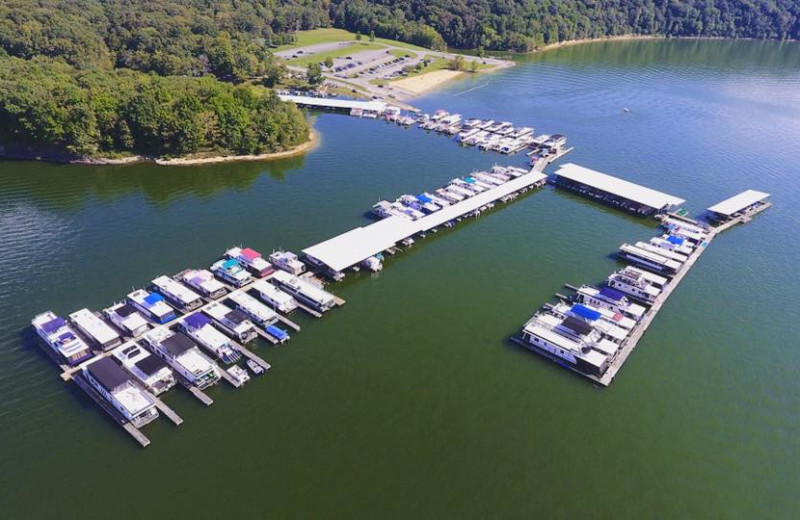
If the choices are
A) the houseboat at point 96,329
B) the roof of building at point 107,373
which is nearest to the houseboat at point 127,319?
the houseboat at point 96,329

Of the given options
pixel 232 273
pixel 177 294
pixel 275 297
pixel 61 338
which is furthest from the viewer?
pixel 232 273

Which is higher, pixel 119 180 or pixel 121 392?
pixel 119 180

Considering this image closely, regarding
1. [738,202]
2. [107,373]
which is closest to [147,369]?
[107,373]

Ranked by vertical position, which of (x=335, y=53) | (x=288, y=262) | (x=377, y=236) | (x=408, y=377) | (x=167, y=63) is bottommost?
(x=408, y=377)

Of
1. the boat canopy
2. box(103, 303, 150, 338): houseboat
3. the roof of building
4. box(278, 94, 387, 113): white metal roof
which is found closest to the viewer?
the roof of building

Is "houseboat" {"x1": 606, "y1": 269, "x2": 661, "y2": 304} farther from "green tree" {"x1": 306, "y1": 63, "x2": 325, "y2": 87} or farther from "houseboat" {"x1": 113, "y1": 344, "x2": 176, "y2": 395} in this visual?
"green tree" {"x1": 306, "y1": 63, "x2": 325, "y2": 87}

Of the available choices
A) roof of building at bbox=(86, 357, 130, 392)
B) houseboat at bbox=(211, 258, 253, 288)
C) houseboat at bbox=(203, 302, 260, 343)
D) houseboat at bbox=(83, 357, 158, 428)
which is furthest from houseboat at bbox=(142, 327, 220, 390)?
houseboat at bbox=(211, 258, 253, 288)

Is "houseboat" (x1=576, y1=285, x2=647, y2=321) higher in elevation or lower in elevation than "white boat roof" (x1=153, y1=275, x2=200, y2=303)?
lower

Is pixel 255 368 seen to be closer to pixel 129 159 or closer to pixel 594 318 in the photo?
pixel 594 318
